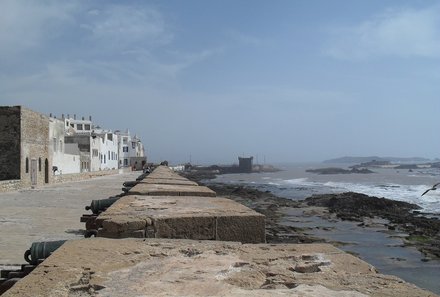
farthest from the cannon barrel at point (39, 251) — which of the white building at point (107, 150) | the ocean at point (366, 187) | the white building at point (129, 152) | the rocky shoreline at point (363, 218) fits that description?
the white building at point (129, 152)

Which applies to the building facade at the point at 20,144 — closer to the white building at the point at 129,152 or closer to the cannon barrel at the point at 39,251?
the cannon barrel at the point at 39,251

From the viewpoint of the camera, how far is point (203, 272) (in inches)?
112

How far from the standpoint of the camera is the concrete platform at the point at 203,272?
2.47 meters

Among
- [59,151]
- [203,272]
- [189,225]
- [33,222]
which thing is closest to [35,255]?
[189,225]

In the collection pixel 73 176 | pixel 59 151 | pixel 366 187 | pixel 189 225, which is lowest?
pixel 366 187

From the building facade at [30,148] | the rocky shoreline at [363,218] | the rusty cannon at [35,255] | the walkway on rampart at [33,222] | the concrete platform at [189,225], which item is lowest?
the rocky shoreline at [363,218]

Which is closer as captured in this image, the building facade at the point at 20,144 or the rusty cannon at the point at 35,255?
the rusty cannon at the point at 35,255

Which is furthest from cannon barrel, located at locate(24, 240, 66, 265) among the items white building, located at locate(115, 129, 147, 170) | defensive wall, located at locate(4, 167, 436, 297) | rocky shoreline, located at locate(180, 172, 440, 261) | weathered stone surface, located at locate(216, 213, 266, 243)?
white building, located at locate(115, 129, 147, 170)

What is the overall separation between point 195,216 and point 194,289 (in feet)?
6.22

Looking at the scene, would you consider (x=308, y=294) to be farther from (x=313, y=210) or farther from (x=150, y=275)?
(x=313, y=210)

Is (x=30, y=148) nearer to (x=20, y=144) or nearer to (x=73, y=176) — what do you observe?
(x=20, y=144)

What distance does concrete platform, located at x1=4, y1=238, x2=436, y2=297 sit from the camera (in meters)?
2.47

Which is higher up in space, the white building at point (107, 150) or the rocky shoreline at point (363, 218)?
the white building at point (107, 150)

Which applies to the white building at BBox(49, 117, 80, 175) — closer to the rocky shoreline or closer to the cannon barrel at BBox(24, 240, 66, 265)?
the rocky shoreline
